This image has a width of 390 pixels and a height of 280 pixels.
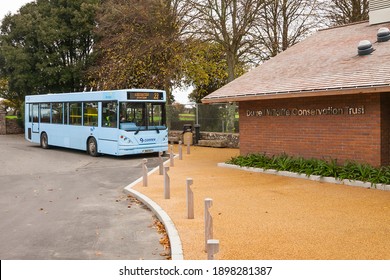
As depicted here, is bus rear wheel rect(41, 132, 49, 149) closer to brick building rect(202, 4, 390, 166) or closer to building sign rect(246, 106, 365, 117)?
brick building rect(202, 4, 390, 166)

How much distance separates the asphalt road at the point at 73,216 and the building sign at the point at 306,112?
4564 millimetres

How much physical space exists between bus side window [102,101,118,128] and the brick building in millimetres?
4310

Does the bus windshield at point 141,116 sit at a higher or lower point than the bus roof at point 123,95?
lower

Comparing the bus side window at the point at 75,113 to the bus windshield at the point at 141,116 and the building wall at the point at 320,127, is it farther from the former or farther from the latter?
the building wall at the point at 320,127

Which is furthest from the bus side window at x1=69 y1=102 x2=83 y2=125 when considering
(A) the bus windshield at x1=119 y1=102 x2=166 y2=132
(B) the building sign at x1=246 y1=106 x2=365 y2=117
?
(B) the building sign at x1=246 y1=106 x2=365 y2=117

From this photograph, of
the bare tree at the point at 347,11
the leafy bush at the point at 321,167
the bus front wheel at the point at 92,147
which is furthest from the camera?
the bare tree at the point at 347,11

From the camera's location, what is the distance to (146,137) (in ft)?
65.4

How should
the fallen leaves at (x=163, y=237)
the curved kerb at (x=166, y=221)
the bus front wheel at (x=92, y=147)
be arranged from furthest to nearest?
the bus front wheel at (x=92, y=147) → the fallen leaves at (x=163, y=237) → the curved kerb at (x=166, y=221)

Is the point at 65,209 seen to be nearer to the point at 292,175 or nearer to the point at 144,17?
the point at 292,175

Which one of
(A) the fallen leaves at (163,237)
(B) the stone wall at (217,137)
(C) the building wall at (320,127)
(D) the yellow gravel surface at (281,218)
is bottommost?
(A) the fallen leaves at (163,237)

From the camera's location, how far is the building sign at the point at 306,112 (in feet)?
43.4

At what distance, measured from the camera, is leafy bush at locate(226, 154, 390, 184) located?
1199cm

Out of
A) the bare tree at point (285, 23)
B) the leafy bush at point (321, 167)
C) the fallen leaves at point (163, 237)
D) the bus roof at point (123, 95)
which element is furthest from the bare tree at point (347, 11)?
the fallen leaves at point (163, 237)

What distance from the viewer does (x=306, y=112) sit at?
14.6m
